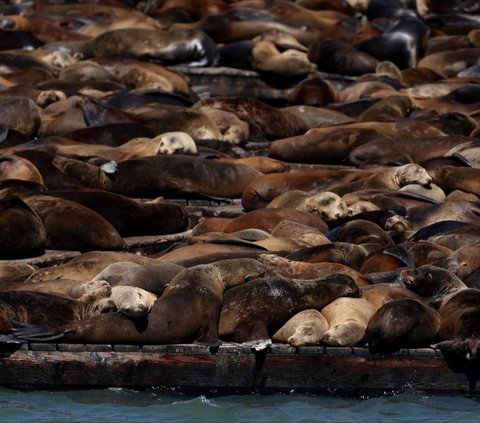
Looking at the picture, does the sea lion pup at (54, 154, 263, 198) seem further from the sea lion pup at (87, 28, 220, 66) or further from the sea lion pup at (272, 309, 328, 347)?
the sea lion pup at (87, 28, 220, 66)

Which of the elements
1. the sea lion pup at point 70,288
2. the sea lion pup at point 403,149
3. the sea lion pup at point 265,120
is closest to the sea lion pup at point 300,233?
the sea lion pup at point 70,288

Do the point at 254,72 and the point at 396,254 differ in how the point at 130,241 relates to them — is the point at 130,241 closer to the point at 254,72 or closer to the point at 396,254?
the point at 396,254

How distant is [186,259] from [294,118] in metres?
6.65

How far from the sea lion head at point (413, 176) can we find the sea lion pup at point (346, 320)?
4077 millimetres

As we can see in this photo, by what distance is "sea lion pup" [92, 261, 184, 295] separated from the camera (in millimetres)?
8039

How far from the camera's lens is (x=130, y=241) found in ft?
33.5

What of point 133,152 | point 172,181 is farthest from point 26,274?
point 133,152

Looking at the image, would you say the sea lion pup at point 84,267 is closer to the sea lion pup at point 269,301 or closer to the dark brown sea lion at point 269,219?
the sea lion pup at point 269,301

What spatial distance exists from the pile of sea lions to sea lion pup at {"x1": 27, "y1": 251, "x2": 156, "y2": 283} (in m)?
0.02

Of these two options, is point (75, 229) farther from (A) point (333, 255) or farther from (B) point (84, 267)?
(A) point (333, 255)

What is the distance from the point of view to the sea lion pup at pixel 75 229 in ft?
32.0

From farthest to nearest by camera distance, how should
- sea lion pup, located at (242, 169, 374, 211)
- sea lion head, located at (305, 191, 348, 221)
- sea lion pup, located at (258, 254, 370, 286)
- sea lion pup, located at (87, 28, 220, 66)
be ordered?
sea lion pup, located at (87, 28, 220, 66) < sea lion pup, located at (242, 169, 374, 211) < sea lion head, located at (305, 191, 348, 221) < sea lion pup, located at (258, 254, 370, 286)

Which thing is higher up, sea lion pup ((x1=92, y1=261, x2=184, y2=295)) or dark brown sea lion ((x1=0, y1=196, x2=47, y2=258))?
sea lion pup ((x1=92, y1=261, x2=184, y2=295))

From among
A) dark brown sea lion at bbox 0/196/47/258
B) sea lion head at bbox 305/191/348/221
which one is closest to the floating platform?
dark brown sea lion at bbox 0/196/47/258
